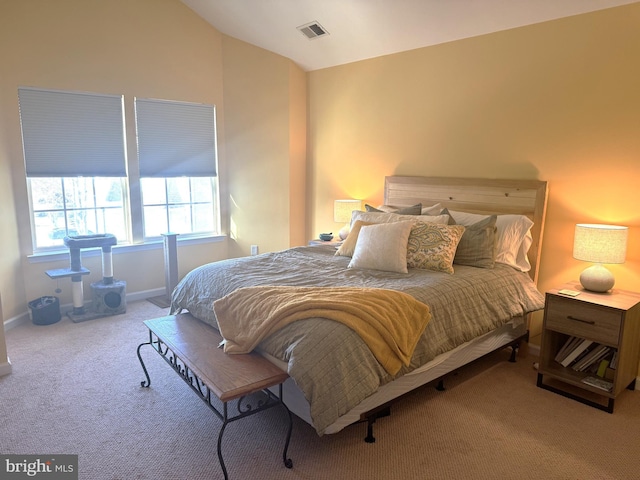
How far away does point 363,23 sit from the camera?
3.73 metres

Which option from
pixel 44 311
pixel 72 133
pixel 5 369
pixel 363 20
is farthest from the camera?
pixel 72 133

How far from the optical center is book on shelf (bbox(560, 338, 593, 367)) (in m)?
2.86

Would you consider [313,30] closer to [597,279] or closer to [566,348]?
[597,279]

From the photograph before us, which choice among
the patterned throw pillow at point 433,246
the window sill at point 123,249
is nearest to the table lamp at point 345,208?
the patterned throw pillow at point 433,246

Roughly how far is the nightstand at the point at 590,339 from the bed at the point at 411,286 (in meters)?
0.27

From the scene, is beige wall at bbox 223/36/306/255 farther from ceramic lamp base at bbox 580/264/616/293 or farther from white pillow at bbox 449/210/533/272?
ceramic lamp base at bbox 580/264/616/293

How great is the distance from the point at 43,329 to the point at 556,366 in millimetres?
4089

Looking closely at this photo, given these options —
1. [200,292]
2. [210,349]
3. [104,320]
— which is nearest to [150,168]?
[104,320]

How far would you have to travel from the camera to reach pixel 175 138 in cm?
489

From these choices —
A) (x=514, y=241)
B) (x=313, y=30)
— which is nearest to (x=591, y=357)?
(x=514, y=241)

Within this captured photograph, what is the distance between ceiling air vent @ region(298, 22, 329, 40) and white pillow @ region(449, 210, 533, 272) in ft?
7.61

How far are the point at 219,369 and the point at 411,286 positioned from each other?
1.20 m

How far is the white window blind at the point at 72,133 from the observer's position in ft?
13.1

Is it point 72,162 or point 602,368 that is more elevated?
point 72,162
